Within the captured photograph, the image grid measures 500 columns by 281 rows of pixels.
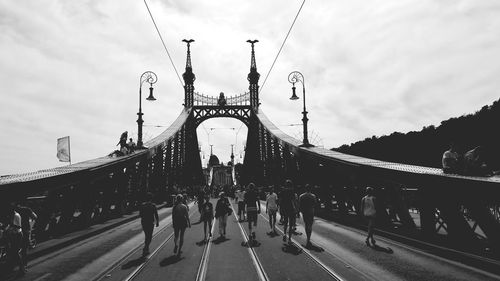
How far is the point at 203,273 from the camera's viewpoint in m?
6.94

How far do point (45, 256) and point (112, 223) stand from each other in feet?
20.5

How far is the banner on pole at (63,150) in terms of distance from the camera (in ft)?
84.5

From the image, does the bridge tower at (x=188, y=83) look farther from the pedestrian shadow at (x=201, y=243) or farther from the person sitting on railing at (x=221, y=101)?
the pedestrian shadow at (x=201, y=243)

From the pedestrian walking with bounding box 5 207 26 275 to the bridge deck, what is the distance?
342 millimetres

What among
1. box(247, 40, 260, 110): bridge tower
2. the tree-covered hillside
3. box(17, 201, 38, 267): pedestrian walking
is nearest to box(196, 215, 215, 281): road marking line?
box(17, 201, 38, 267): pedestrian walking

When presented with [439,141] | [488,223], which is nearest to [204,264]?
[488,223]

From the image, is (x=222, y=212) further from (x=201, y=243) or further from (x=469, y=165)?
(x=469, y=165)

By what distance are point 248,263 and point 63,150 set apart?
22356mm

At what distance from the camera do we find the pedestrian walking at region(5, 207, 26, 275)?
717cm

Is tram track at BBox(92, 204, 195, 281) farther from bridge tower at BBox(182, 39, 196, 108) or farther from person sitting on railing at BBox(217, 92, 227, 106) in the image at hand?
person sitting on railing at BBox(217, 92, 227, 106)

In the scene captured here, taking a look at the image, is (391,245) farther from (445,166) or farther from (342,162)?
(342,162)

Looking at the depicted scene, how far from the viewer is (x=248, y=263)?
25.8ft

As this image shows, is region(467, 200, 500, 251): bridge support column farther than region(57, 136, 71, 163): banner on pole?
No

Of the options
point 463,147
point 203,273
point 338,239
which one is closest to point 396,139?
point 463,147
